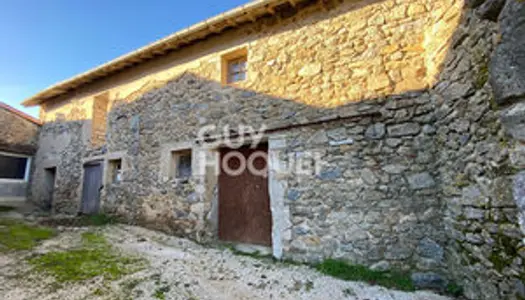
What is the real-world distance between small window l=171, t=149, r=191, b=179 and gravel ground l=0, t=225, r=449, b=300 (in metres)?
1.59

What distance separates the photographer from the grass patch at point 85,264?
8.61 feet

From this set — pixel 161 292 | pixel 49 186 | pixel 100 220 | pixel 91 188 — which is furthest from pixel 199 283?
pixel 49 186

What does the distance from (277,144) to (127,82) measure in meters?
4.42

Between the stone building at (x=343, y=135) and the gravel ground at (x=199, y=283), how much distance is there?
0.37 m

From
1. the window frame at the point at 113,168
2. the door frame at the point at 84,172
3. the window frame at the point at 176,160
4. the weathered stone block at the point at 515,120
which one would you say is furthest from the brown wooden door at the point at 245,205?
the door frame at the point at 84,172

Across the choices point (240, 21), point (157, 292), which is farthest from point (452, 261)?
point (240, 21)

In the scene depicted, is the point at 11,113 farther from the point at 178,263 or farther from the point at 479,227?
the point at 479,227

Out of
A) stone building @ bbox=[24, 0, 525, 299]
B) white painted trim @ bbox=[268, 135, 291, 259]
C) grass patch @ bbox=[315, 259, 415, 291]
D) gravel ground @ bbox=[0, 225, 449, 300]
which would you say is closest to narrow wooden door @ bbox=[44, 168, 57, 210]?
stone building @ bbox=[24, 0, 525, 299]

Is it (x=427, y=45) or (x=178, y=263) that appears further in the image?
(x=178, y=263)

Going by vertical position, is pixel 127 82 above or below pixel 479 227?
above

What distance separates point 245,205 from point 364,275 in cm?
199

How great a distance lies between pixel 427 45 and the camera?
9.16 ft

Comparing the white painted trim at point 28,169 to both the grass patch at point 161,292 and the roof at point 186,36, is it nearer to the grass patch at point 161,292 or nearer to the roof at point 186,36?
the roof at point 186,36

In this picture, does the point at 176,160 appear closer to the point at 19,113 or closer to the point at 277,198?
the point at 277,198
